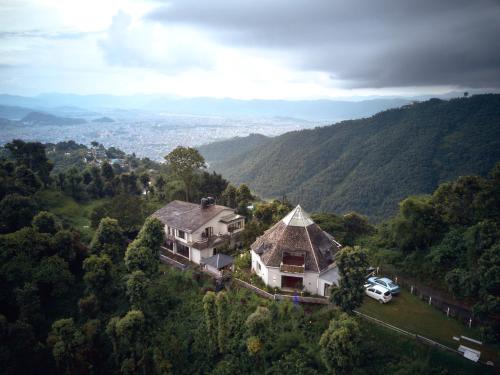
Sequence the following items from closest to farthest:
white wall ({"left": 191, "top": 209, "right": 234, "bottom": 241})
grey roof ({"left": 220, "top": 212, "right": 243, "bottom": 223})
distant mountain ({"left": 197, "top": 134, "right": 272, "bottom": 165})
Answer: white wall ({"left": 191, "top": 209, "right": 234, "bottom": 241}), grey roof ({"left": 220, "top": 212, "right": 243, "bottom": 223}), distant mountain ({"left": 197, "top": 134, "right": 272, "bottom": 165})

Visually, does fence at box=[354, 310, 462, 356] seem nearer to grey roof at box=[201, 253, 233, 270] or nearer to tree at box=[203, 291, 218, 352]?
tree at box=[203, 291, 218, 352]

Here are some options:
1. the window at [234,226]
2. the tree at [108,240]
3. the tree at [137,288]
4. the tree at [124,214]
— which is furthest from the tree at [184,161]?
the tree at [137,288]

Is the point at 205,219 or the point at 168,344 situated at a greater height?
the point at 205,219

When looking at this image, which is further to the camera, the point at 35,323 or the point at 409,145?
A: the point at 409,145

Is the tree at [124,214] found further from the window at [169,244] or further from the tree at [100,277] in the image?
the tree at [100,277]

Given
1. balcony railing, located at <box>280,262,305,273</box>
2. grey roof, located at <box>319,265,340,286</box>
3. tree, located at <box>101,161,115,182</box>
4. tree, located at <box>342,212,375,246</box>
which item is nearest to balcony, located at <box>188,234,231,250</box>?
balcony railing, located at <box>280,262,305,273</box>

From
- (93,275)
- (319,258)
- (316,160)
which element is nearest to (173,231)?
(93,275)

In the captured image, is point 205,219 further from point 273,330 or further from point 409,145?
point 409,145

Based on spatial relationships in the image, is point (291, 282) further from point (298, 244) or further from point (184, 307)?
point (184, 307)
